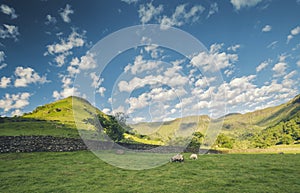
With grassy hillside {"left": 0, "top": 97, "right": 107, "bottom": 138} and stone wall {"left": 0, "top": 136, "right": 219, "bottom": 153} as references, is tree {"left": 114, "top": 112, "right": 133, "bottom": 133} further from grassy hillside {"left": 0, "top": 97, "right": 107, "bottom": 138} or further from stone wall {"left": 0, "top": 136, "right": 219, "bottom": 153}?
stone wall {"left": 0, "top": 136, "right": 219, "bottom": 153}

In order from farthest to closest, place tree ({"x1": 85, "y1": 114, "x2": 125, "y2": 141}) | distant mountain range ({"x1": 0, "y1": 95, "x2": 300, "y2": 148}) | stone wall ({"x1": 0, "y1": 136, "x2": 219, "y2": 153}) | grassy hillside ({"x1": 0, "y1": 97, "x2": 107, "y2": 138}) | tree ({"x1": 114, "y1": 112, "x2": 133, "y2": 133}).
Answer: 1. tree ({"x1": 85, "y1": 114, "x2": 125, "y2": 141})
2. stone wall ({"x1": 0, "y1": 136, "x2": 219, "y2": 153})
3. grassy hillside ({"x1": 0, "y1": 97, "x2": 107, "y2": 138})
4. tree ({"x1": 114, "y1": 112, "x2": 133, "y2": 133})
5. distant mountain range ({"x1": 0, "y1": 95, "x2": 300, "y2": 148})

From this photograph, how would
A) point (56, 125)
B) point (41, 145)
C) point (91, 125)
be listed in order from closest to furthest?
point (41, 145) < point (91, 125) < point (56, 125)

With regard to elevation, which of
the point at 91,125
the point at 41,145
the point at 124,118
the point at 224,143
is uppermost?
the point at 124,118

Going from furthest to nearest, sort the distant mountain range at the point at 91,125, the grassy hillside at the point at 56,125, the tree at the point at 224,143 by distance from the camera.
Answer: the tree at the point at 224,143 < the grassy hillside at the point at 56,125 < the distant mountain range at the point at 91,125

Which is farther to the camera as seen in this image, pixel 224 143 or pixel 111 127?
pixel 224 143

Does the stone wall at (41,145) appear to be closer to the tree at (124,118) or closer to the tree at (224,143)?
the tree at (124,118)

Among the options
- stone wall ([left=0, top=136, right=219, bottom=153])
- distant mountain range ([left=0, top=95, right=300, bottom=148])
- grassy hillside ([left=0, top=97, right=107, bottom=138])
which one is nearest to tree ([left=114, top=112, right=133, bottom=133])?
distant mountain range ([left=0, top=95, right=300, bottom=148])

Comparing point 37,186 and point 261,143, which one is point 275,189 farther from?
point 261,143

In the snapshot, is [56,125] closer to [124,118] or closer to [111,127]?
[111,127]

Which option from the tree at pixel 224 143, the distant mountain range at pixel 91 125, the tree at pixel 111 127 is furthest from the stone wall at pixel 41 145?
the tree at pixel 224 143

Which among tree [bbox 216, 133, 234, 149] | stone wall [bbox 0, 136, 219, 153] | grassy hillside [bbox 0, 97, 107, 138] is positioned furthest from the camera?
tree [bbox 216, 133, 234, 149]

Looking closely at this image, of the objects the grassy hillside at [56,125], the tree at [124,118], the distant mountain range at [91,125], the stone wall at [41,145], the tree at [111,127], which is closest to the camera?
the distant mountain range at [91,125]

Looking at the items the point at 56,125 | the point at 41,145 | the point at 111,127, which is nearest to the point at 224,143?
the point at 111,127

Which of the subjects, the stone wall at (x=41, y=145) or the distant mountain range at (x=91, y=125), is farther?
the stone wall at (x=41, y=145)
